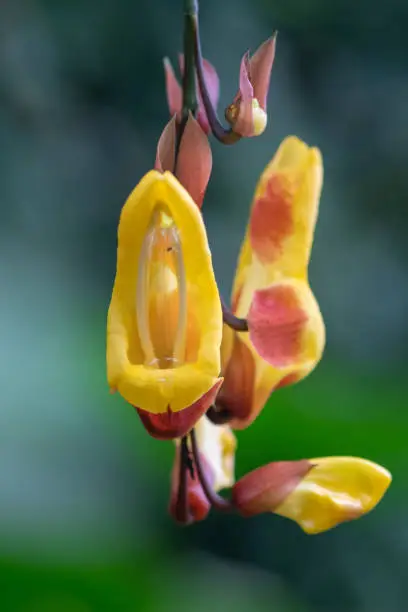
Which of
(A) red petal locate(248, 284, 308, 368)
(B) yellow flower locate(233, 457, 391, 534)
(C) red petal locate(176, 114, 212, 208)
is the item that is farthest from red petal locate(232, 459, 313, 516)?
(C) red petal locate(176, 114, 212, 208)

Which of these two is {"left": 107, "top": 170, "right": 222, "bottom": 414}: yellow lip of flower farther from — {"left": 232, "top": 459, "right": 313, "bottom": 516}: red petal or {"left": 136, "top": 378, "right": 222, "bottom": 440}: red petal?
{"left": 232, "top": 459, "right": 313, "bottom": 516}: red petal

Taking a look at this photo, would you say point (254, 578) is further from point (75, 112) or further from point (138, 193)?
point (75, 112)

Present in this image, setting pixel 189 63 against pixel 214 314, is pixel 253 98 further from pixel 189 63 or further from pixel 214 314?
pixel 214 314

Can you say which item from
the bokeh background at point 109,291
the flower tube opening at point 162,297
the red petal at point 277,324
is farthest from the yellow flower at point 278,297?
the bokeh background at point 109,291

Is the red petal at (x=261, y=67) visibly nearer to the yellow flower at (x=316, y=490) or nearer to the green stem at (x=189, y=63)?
the green stem at (x=189, y=63)

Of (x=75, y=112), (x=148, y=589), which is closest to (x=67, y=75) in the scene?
(x=75, y=112)

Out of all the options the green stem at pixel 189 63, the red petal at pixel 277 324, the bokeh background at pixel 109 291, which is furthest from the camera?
the bokeh background at pixel 109 291
